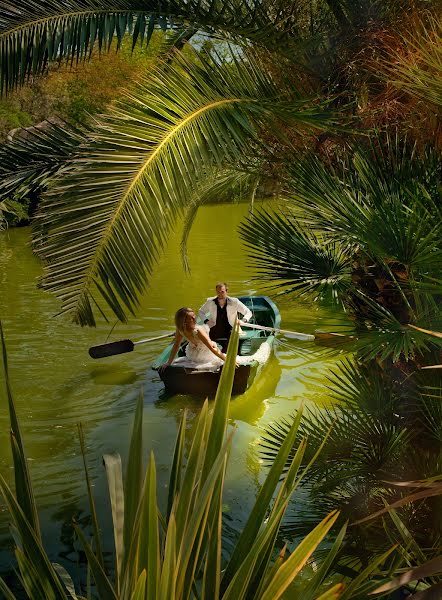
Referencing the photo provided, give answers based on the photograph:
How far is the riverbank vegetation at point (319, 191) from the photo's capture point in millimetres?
4367

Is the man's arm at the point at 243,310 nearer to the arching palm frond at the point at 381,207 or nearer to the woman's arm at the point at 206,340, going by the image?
the woman's arm at the point at 206,340

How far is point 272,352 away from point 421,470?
8129mm

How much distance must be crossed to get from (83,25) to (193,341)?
18.2 feet

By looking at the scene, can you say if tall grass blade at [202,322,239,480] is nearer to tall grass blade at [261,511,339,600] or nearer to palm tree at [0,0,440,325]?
tall grass blade at [261,511,339,600]

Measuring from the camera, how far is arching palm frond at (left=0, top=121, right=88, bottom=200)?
18.5 ft

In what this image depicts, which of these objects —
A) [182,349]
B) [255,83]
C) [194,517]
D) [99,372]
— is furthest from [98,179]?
[99,372]

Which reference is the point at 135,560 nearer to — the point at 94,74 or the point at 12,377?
the point at 12,377

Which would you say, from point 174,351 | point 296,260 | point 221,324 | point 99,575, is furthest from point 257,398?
point 99,575

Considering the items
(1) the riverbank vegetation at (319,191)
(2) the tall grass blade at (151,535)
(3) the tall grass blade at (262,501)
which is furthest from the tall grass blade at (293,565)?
(1) the riverbank vegetation at (319,191)

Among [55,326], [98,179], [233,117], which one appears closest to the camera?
[98,179]

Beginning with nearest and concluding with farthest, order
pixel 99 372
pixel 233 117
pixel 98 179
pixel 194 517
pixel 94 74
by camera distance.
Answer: pixel 194 517
pixel 98 179
pixel 233 117
pixel 99 372
pixel 94 74

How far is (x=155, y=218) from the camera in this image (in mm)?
4676

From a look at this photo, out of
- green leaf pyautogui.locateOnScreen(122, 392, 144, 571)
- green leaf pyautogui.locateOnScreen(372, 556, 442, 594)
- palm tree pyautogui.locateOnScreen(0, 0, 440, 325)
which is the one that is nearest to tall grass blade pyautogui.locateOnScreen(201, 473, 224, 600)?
green leaf pyautogui.locateOnScreen(122, 392, 144, 571)

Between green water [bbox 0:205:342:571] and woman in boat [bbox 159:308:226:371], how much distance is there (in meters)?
0.61
